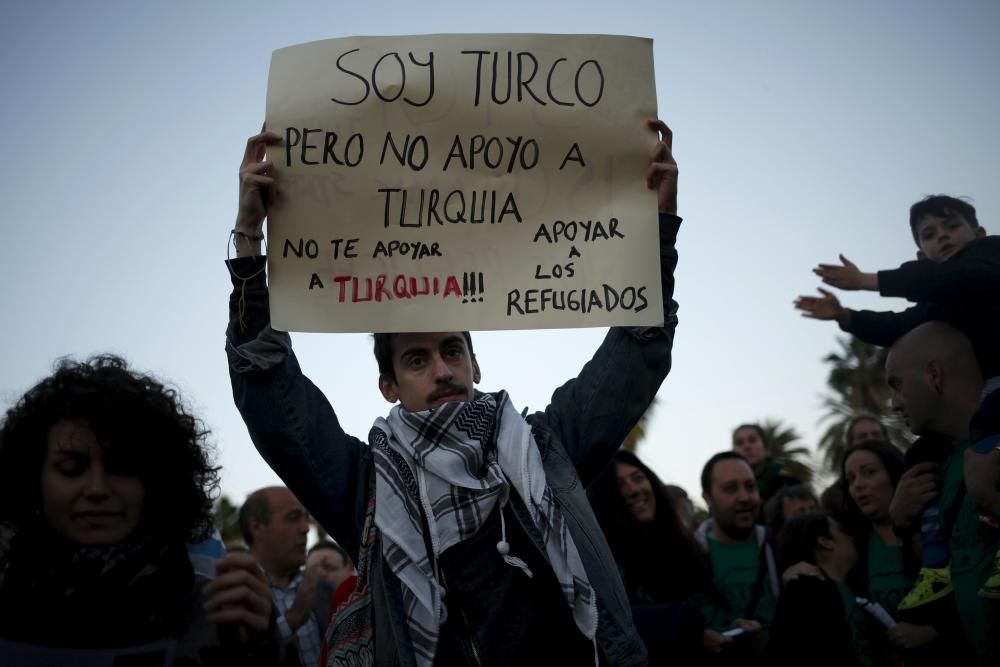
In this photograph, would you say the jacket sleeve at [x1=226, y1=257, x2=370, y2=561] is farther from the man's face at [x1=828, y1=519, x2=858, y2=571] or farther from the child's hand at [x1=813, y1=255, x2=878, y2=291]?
the man's face at [x1=828, y1=519, x2=858, y2=571]

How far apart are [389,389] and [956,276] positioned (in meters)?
2.21

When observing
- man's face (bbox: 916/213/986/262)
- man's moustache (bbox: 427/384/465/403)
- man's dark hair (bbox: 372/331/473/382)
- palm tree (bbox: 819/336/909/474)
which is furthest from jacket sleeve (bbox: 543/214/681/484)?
palm tree (bbox: 819/336/909/474)

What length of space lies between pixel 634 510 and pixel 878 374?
33410 mm

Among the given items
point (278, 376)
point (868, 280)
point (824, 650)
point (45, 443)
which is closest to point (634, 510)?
point (824, 650)

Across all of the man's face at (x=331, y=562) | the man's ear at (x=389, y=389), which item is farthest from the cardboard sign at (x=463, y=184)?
the man's face at (x=331, y=562)

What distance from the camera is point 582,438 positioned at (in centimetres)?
265

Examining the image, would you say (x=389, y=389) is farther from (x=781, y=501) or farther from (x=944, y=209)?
(x=781, y=501)

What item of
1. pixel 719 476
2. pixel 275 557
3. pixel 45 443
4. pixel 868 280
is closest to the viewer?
pixel 45 443

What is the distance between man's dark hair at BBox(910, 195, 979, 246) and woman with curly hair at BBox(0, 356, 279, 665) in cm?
322

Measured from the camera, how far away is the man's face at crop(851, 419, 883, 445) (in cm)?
649

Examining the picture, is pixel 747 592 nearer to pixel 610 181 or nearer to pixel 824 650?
pixel 824 650

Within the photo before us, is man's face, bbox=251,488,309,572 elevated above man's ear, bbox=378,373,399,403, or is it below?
below

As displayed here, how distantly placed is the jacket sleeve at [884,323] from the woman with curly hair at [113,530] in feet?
9.54

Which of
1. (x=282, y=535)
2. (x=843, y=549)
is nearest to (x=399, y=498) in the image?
(x=843, y=549)
